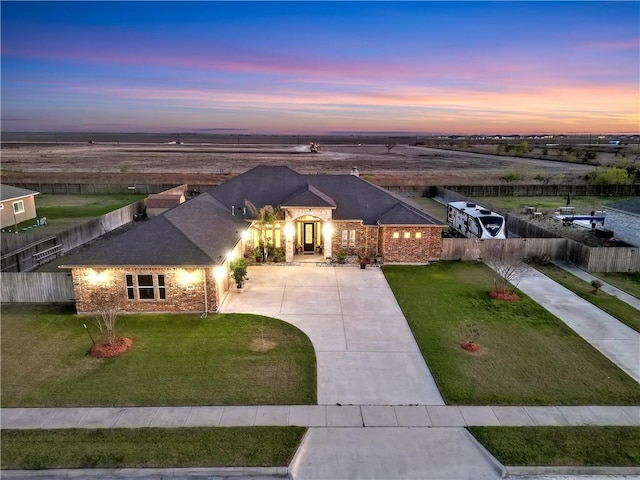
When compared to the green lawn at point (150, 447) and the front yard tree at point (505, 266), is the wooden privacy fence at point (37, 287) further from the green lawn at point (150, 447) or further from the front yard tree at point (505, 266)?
the front yard tree at point (505, 266)

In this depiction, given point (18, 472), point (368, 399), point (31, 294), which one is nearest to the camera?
point (18, 472)

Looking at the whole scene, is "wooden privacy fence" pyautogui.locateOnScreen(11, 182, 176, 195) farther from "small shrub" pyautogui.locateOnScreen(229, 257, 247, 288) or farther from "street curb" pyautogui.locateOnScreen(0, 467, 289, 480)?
"street curb" pyautogui.locateOnScreen(0, 467, 289, 480)

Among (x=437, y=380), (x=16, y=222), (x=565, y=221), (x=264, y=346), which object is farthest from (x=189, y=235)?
(x=565, y=221)

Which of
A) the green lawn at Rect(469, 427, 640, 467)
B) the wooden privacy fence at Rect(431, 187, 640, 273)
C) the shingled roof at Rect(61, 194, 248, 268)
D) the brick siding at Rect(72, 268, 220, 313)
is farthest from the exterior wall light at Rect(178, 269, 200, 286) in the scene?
the wooden privacy fence at Rect(431, 187, 640, 273)

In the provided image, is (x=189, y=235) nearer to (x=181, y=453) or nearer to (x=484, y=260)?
(x=181, y=453)

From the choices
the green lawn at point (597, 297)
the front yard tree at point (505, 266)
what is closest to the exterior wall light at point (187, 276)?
the front yard tree at point (505, 266)

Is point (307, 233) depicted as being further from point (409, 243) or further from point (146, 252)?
point (146, 252)
